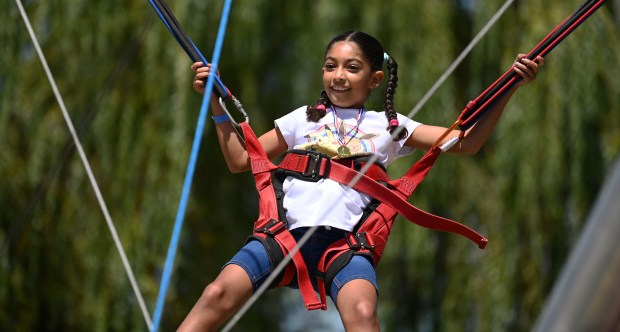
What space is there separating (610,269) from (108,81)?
538cm

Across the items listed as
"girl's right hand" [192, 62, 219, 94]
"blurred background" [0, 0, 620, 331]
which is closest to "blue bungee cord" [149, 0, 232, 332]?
"girl's right hand" [192, 62, 219, 94]

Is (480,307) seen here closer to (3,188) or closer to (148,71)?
(148,71)

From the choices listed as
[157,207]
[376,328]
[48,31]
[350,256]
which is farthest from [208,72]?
[48,31]

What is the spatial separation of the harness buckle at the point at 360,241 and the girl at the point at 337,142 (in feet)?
0.10

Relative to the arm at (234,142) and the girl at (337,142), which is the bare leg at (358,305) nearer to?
the girl at (337,142)

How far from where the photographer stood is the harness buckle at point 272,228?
3.19 metres

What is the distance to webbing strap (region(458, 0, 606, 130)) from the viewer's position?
319 centimetres

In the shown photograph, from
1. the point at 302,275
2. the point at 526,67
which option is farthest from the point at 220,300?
the point at 526,67

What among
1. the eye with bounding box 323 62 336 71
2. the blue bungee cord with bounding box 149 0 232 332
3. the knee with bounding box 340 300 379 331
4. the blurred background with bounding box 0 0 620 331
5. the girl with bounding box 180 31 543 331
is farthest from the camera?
the blurred background with bounding box 0 0 620 331

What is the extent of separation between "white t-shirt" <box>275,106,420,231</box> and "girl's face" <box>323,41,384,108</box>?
1.5 inches

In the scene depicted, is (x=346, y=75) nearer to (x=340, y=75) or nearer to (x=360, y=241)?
(x=340, y=75)

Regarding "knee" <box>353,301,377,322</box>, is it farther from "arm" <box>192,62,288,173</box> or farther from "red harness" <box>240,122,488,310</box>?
"arm" <box>192,62,288,173</box>

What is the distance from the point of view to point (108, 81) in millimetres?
6895

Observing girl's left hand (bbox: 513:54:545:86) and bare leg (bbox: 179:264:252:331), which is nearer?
bare leg (bbox: 179:264:252:331)
